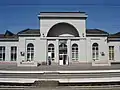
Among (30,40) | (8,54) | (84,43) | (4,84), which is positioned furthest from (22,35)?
(4,84)

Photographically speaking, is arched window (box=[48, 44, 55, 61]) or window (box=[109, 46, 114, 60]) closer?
arched window (box=[48, 44, 55, 61])

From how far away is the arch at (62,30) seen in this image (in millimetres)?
37531

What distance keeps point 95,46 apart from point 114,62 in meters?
4.41

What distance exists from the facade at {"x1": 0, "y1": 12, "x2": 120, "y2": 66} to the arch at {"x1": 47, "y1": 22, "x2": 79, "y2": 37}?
0.18m

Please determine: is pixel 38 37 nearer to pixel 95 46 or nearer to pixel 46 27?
pixel 46 27

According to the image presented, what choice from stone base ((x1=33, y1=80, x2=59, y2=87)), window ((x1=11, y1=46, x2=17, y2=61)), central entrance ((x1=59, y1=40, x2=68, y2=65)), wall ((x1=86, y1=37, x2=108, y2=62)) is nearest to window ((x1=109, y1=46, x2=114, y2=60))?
wall ((x1=86, y1=37, x2=108, y2=62))

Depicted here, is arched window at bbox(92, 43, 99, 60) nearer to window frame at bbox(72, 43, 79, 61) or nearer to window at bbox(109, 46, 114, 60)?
window at bbox(109, 46, 114, 60)

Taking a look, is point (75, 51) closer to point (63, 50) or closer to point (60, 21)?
point (63, 50)

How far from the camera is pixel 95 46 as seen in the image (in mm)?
36375

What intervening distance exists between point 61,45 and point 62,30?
10.4ft

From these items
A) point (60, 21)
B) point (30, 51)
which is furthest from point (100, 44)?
point (30, 51)

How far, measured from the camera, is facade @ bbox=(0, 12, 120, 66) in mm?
35719

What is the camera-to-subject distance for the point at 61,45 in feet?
119

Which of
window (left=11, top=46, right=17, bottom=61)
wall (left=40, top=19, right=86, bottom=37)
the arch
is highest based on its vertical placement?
wall (left=40, top=19, right=86, bottom=37)
